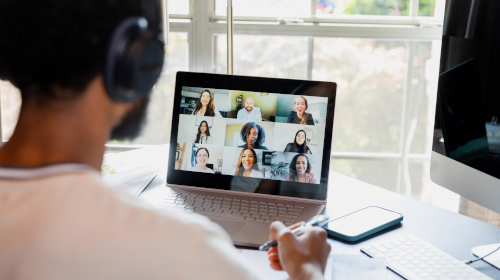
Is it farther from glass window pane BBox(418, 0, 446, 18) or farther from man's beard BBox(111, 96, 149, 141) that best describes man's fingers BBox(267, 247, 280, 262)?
glass window pane BBox(418, 0, 446, 18)

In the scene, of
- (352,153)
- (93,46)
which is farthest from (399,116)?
(93,46)

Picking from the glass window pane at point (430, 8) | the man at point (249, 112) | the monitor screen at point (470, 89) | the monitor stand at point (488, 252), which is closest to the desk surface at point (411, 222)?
the monitor stand at point (488, 252)

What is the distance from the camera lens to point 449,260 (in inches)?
29.9

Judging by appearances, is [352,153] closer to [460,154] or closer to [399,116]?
[399,116]

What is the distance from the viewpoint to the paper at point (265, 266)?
0.72 meters

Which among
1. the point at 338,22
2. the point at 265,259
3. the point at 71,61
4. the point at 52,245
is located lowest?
the point at 265,259

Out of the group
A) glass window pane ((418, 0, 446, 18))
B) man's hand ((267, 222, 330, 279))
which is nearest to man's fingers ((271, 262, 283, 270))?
man's hand ((267, 222, 330, 279))

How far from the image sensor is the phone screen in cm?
89

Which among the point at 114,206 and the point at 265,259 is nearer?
the point at 114,206

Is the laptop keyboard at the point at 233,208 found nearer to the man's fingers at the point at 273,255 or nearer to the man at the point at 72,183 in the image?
the man's fingers at the point at 273,255

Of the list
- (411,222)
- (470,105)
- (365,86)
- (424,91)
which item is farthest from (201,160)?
(424,91)

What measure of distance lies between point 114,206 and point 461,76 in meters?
0.79

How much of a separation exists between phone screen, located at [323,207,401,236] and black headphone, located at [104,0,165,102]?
542 millimetres

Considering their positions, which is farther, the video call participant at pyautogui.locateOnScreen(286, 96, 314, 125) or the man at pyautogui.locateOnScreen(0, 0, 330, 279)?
the video call participant at pyautogui.locateOnScreen(286, 96, 314, 125)
